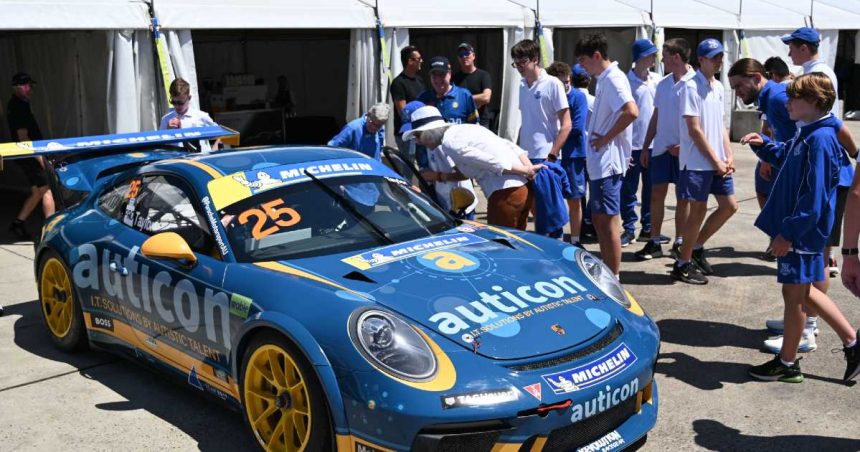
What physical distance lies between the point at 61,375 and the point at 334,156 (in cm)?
201

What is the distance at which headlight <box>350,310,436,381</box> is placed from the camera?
319 centimetres

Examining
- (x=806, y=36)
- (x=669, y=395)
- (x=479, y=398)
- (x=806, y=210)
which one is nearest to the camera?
(x=479, y=398)

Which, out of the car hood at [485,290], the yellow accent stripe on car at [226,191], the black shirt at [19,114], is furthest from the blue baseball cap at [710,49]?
the black shirt at [19,114]

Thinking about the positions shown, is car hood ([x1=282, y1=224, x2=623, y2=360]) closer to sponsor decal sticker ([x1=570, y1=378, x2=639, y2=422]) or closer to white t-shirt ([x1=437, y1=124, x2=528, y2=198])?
sponsor decal sticker ([x1=570, y1=378, x2=639, y2=422])

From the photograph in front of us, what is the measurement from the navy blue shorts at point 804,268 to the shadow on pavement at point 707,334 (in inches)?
38.6

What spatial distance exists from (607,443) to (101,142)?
4.22 m

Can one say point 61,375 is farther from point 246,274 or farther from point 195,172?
point 246,274

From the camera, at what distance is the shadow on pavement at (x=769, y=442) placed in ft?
12.5

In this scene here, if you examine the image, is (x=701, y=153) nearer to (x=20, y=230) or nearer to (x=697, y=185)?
(x=697, y=185)

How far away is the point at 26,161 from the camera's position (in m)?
8.83

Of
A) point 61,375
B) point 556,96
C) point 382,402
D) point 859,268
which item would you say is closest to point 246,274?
point 382,402

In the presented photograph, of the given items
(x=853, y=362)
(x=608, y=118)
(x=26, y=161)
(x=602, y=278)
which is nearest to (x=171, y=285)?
(x=602, y=278)

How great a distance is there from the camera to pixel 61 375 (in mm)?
4965

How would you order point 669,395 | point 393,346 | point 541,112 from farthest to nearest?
1. point 541,112
2. point 669,395
3. point 393,346
